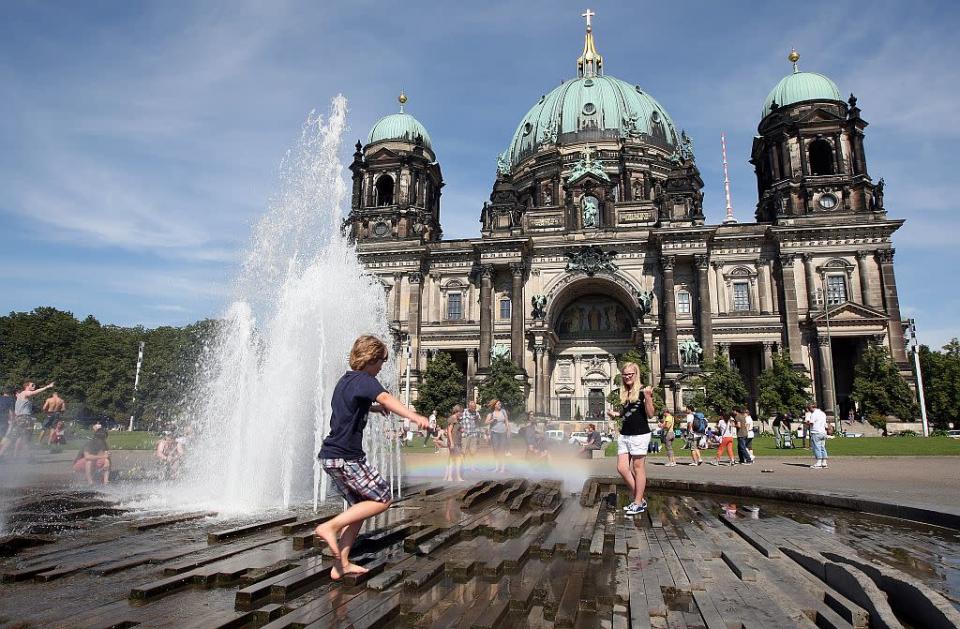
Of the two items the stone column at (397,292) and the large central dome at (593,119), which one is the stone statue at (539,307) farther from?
the large central dome at (593,119)

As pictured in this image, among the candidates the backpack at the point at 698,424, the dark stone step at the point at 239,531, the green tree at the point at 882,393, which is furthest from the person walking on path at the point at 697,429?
the dark stone step at the point at 239,531

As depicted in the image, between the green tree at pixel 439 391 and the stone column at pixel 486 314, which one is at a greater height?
the stone column at pixel 486 314

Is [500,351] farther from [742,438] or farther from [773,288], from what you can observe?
[742,438]

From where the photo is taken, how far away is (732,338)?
45.4 m

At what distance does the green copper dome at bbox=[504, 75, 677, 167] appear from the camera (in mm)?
59125

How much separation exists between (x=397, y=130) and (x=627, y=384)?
170ft

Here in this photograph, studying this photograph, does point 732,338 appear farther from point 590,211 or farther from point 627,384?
point 627,384

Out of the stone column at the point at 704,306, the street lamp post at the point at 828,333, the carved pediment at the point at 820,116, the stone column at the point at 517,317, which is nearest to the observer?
the street lamp post at the point at 828,333

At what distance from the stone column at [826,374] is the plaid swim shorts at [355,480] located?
145 feet

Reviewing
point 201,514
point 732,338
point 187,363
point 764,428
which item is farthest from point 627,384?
point 187,363

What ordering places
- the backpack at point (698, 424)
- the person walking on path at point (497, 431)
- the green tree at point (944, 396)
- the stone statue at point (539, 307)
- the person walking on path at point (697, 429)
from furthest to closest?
the stone statue at point (539, 307) → the green tree at point (944, 396) → the backpack at point (698, 424) → the person walking on path at point (697, 429) → the person walking on path at point (497, 431)

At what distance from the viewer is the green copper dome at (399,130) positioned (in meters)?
55.2

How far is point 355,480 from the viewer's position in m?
4.62

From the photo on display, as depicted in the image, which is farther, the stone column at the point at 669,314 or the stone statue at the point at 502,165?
the stone statue at the point at 502,165
